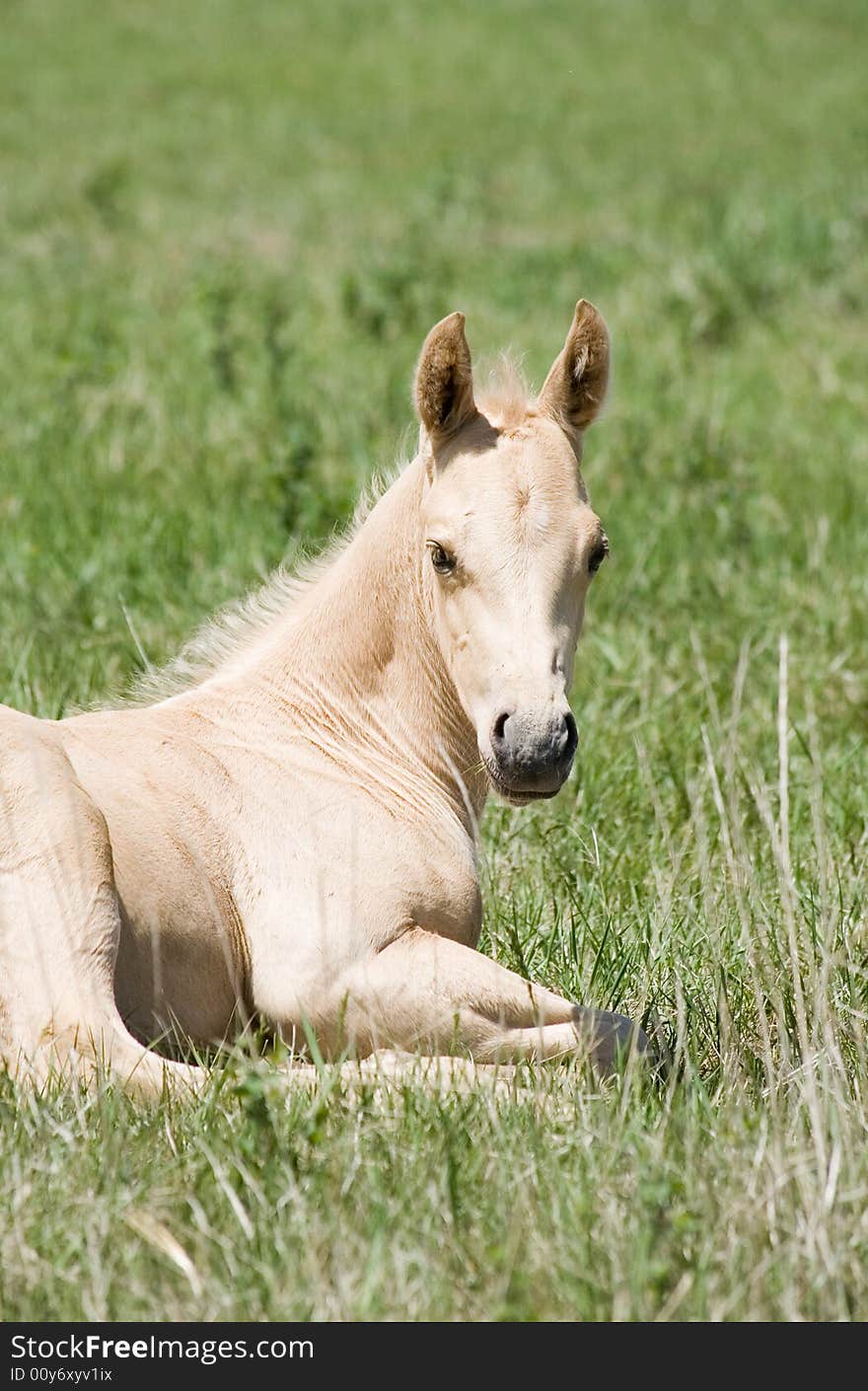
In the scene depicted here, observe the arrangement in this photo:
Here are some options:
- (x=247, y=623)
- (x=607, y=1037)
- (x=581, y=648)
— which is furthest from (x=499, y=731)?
(x=581, y=648)

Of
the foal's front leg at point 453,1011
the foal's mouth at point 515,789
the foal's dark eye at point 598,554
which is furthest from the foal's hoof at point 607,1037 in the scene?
the foal's dark eye at point 598,554

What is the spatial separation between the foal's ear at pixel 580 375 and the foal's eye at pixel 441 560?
0.47 m

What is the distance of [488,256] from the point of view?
1378cm

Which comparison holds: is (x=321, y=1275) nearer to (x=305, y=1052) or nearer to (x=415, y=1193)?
(x=415, y=1193)

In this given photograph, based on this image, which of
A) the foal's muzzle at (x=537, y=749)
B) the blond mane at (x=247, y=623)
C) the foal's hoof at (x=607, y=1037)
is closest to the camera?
the foal's muzzle at (x=537, y=749)

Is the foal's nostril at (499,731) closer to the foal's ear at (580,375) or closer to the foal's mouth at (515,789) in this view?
the foal's mouth at (515,789)

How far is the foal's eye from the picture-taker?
3799mm

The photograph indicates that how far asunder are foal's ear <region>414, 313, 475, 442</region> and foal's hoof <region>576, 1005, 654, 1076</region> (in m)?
1.33

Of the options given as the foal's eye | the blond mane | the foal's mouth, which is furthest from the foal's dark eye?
the blond mane

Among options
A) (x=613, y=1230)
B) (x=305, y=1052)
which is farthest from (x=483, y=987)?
(x=613, y=1230)

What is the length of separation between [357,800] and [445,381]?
0.97 meters

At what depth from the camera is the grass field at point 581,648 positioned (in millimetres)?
2877

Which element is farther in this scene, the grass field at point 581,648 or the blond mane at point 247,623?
the blond mane at point 247,623

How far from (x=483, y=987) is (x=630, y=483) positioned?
4596 millimetres
